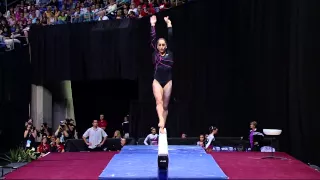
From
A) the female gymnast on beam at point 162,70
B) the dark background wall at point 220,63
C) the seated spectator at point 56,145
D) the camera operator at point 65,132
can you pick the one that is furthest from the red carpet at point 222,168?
the camera operator at point 65,132

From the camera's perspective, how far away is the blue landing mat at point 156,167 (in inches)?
179

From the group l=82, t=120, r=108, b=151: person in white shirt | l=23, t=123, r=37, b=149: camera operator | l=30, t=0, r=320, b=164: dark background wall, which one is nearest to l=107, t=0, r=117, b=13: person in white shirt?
l=30, t=0, r=320, b=164: dark background wall

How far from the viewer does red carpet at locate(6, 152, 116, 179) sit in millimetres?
4977

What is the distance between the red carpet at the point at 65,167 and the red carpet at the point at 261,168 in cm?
160

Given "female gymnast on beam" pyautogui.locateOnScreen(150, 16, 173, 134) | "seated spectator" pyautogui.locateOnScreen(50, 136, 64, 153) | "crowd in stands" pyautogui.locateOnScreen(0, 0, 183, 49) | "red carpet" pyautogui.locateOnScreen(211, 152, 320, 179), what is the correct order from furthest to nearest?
1. "crowd in stands" pyautogui.locateOnScreen(0, 0, 183, 49)
2. "seated spectator" pyautogui.locateOnScreen(50, 136, 64, 153)
3. "female gymnast on beam" pyautogui.locateOnScreen(150, 16, 173, 134)
4. "red carpet" pyautogui.locateOnScreen(211, 152, 320, 179)

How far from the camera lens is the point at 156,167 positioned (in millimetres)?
5051

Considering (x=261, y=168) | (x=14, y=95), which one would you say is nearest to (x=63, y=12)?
(x=14, y=95)

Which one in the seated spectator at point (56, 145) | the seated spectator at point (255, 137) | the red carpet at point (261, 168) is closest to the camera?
the red carpet at point (261, 168)

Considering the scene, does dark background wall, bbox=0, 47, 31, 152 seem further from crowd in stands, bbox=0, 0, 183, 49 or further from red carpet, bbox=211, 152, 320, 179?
red carpet, bbox=211, 152, 320, 179

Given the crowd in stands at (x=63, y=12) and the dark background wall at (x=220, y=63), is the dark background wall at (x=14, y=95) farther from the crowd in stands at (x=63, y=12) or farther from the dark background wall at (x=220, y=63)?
the dark background wall at (x=220, y=63)

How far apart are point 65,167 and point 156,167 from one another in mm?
1312

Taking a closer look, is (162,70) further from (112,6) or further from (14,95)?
(14,95)

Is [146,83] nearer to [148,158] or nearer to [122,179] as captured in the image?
[148,158]

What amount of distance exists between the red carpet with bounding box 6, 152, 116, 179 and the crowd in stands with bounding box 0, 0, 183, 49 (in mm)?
5775
